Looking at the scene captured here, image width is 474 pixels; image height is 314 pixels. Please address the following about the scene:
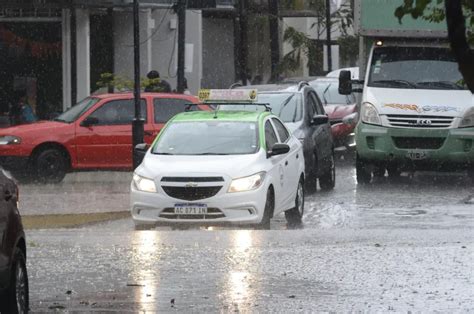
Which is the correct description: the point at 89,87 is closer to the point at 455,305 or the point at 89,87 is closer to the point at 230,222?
the point at 230,222

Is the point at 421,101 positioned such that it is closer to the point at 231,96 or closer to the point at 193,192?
the point at 231,96

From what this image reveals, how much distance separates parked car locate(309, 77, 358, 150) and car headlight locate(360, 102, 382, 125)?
5832 millimetres

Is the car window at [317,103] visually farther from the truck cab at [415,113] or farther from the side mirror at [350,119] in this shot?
the side mirror at [350,119]

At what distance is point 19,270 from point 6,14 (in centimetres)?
2439

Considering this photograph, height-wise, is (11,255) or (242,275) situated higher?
(11,255)

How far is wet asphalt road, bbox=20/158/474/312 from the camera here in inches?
416

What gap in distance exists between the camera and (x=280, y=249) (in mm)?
13602

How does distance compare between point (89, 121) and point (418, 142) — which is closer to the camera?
point (418, 142)

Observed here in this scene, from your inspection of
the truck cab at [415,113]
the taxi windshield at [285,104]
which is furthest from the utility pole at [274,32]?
the taxi windshield at [285,104]

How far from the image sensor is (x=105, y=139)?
24.4 m

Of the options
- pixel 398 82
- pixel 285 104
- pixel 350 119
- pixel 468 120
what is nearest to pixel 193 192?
pixel 285 104

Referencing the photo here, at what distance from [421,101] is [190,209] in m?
7.64

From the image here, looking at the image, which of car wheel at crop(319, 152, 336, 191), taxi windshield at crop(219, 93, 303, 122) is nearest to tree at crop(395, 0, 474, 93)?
taxi windshield at crop(219, 93, 303, 122)

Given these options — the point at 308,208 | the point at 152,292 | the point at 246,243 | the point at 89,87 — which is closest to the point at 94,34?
the point at 89,87
